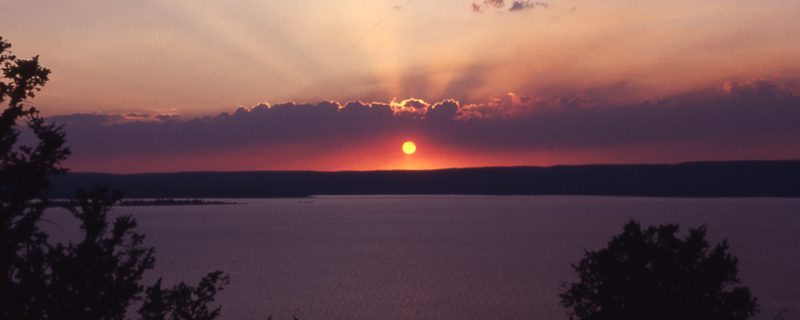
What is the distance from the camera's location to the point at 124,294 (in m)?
15.5

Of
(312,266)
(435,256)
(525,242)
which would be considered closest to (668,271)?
(312,266)

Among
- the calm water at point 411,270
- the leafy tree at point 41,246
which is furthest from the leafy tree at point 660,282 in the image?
the calm water at point 411,270

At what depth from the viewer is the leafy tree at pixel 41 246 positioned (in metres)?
13.0

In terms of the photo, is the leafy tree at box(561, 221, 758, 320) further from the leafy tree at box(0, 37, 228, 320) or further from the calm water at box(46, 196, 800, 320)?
the calm water at box(46, 196, 800, 320)

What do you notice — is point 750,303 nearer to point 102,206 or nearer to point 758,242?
point 102,206

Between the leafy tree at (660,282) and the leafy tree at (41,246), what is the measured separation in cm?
1298

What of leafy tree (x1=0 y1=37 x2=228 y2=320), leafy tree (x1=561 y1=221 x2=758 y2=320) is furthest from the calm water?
leafy tree (x1=0 y1=37 x2=228 y2=320)

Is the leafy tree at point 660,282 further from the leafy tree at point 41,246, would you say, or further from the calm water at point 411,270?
the calm water at point 411,270

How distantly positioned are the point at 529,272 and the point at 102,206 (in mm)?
92825

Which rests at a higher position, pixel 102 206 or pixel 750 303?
pixel 102 206

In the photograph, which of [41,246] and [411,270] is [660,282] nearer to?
[41,246]

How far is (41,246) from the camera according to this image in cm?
1462

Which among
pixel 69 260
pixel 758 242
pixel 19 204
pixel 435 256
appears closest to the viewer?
pixel 19 204

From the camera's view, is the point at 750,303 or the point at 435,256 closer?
the point at 750,303
